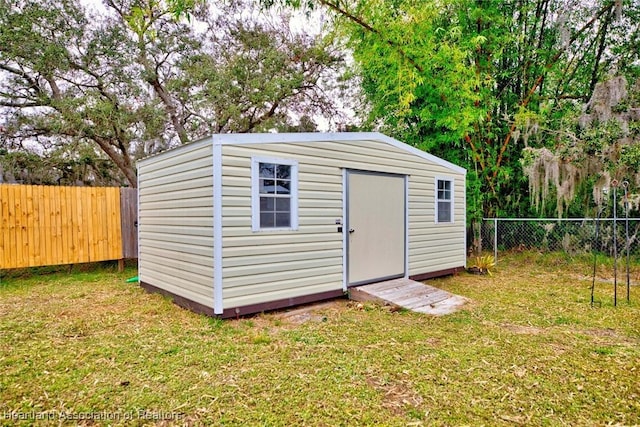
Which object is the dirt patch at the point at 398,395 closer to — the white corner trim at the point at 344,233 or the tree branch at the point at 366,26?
the white corner trim at the point at 344,233

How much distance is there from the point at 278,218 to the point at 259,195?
1.36ft

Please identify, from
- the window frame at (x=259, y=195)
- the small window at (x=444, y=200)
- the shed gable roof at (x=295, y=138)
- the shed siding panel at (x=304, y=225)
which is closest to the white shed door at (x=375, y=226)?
the shed siding panel at (x=304, y=225)

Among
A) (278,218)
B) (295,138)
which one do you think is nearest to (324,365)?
(278,218)

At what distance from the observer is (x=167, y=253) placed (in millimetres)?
5309

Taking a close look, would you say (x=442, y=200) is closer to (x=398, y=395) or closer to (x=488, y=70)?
(x=488, y=70)

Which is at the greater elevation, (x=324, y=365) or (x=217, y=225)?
(x=217, y=225)

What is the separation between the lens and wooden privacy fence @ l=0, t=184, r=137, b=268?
6.40 metres

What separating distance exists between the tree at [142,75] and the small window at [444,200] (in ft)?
18.3

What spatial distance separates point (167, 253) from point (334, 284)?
2.46m

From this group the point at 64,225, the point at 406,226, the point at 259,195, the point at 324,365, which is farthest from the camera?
the point at 64,225

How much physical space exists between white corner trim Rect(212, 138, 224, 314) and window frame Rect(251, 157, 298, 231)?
0.42 meters

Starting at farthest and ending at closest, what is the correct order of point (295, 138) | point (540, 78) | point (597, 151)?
point (540, 78) < point (597, 151) < point (295, 138)

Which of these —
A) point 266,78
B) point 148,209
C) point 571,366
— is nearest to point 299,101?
point 266,78

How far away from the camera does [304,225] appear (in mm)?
4945
